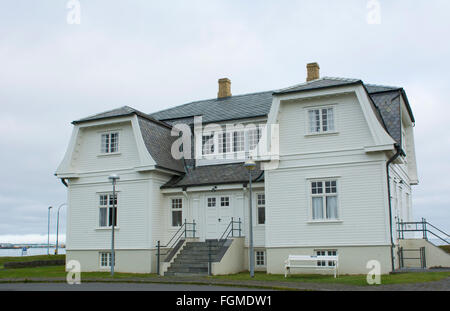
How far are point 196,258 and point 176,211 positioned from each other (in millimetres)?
3344

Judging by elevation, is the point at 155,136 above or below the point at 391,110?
below

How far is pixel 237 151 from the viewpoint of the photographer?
2458 centimetres

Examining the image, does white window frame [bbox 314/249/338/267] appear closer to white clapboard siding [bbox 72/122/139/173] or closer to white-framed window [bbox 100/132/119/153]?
white clapboard siding [bbox 72/122/139/173]

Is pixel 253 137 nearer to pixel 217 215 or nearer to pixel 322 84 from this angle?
pixel 217 215

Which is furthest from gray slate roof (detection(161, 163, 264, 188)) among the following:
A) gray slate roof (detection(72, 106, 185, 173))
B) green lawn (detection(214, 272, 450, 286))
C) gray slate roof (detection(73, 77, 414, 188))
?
green lawn (detection(214, 272, 450, 286))

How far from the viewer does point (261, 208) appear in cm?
2241

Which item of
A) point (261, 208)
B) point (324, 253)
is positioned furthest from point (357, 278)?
point (261, 208)

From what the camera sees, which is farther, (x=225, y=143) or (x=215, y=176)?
(x=225, y=143)

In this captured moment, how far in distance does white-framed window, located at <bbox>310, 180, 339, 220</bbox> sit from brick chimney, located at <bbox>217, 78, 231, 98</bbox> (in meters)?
11.7

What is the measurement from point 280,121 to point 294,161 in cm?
177

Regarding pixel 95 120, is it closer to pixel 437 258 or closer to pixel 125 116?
pixel 125 116

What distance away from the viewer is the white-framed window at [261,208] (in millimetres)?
22297

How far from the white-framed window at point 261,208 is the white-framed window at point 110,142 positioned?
23.9 feet
